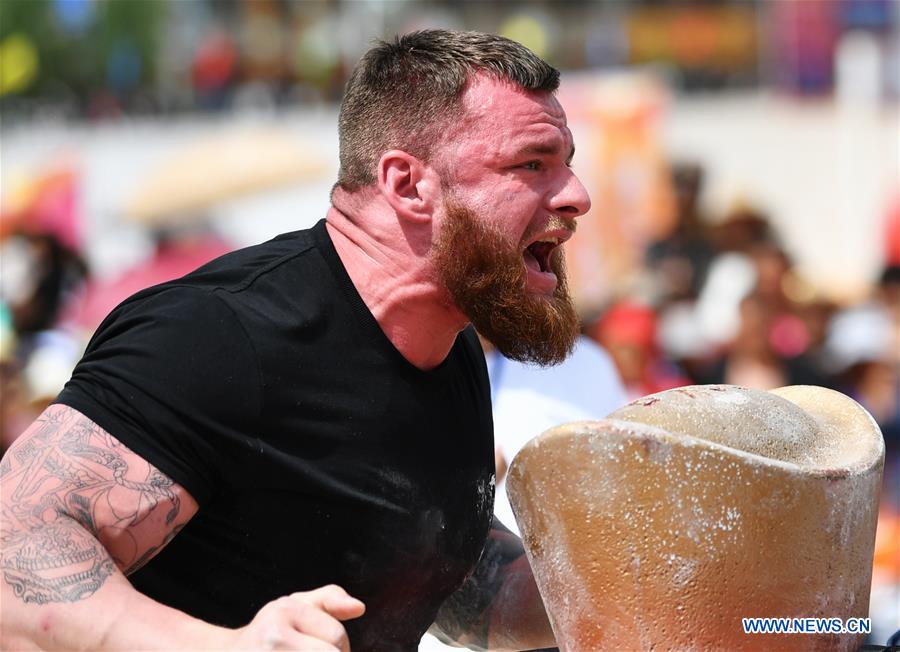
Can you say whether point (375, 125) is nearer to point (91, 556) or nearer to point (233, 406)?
point (233, 406)

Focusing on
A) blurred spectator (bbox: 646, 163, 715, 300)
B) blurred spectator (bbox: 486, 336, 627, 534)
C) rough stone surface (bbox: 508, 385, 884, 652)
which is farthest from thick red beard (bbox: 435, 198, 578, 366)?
blurred spectator (bbox: 646, 163, 715, 300)

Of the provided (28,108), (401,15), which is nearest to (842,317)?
(28,108)

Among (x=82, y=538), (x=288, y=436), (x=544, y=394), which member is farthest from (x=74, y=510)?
(x=544, y=394)

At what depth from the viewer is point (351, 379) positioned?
106 inches

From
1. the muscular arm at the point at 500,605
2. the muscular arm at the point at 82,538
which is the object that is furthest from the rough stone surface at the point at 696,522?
the muscular arm at the point at 500,605

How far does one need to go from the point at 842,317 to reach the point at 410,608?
6.96 m

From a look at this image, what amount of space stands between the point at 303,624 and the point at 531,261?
1.04m

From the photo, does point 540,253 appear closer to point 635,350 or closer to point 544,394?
point 544,394

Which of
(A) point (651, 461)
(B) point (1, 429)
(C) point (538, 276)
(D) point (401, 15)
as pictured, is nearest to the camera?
(A) point (651, 461)

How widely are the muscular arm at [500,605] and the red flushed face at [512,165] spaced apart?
785mm

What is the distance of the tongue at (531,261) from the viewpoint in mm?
2803

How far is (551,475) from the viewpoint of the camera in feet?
7.55

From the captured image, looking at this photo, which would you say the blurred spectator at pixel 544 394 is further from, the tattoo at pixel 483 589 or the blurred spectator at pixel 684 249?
the blurred spectator at pixel 684 249

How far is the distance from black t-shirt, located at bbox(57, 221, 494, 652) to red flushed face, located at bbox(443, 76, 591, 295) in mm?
338
